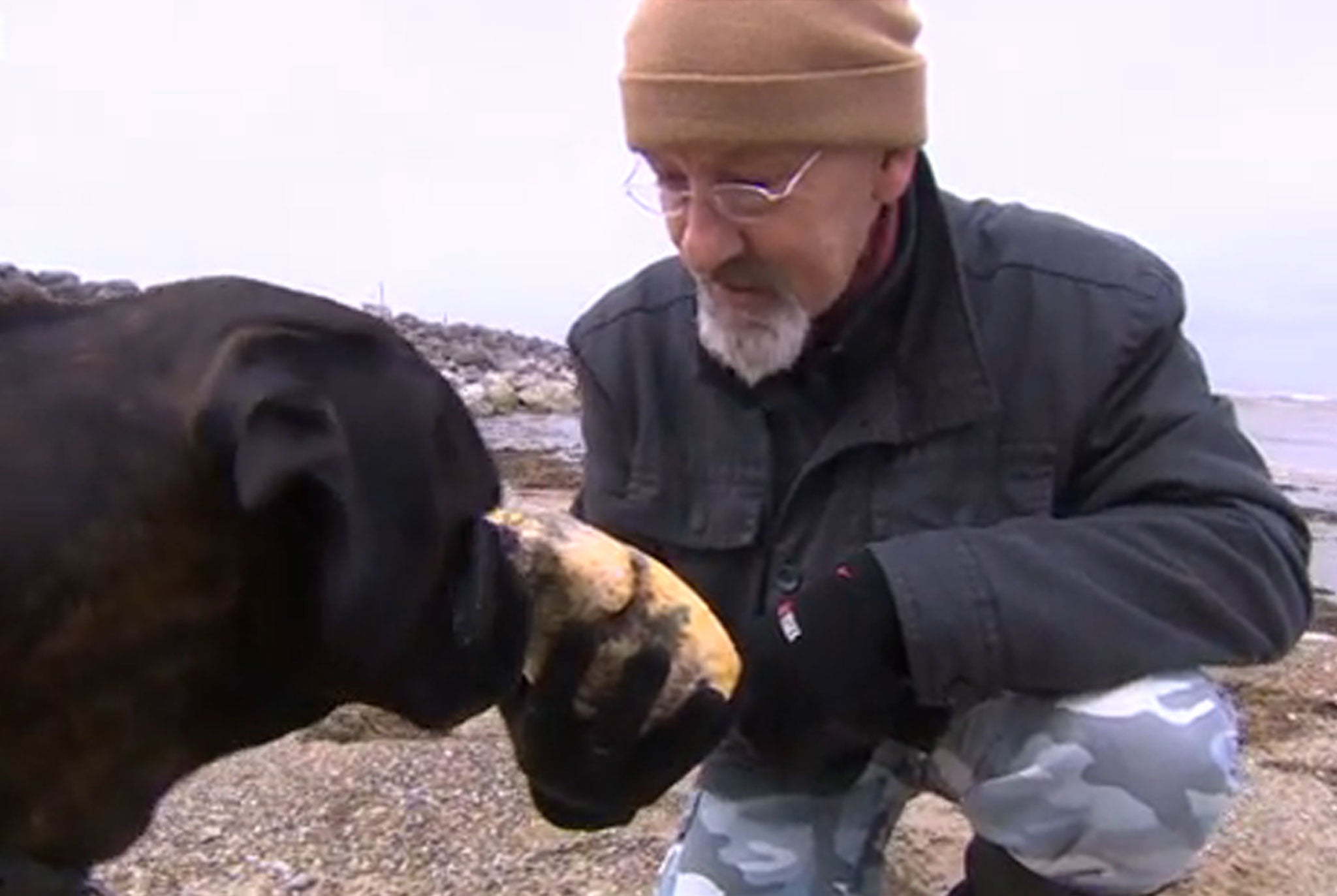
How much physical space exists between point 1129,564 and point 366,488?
3.80ft

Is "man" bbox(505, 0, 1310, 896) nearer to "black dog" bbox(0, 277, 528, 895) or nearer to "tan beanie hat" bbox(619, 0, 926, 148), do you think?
"tan beanie hat" bbox(619, 0, 926, 148)

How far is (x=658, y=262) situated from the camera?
12.4 feet

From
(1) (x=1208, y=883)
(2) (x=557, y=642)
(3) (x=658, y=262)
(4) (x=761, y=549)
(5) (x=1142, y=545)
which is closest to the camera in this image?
(2) (x=557, y=642)

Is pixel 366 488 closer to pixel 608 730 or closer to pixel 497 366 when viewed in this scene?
pixel 608 730

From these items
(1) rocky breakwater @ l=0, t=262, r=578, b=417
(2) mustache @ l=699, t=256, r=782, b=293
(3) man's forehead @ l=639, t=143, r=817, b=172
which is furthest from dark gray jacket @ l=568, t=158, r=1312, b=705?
(1) rocky breakwater @ l=0, t=262, r=578, b=417

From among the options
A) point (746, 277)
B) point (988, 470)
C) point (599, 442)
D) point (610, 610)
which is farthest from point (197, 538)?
point (988, 470)

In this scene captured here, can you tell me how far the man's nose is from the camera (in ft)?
10.6

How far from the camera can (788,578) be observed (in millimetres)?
3426

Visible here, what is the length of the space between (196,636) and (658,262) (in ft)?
4.49

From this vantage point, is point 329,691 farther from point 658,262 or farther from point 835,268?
point 658,262

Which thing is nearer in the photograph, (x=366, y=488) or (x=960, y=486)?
(x=366, y=488)

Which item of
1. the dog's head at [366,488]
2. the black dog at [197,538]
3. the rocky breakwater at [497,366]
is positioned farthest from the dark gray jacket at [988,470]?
the rocky breakwater at [497,366]

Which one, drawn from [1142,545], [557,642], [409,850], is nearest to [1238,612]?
[1142,545]

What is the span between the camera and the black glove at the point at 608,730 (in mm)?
2906
